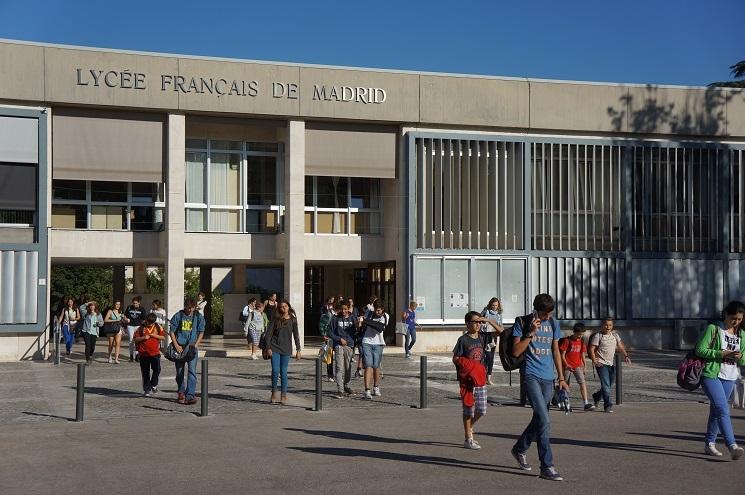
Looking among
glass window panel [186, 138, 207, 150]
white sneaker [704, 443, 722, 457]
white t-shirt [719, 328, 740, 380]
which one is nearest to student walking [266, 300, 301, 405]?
white sneaker [704, 443, 722, 457]

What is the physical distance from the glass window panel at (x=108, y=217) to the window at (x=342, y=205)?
18.3ft

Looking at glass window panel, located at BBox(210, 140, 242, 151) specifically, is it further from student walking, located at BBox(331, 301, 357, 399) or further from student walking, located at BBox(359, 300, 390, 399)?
student walking, located at BBox(359, 300, 390, 399)

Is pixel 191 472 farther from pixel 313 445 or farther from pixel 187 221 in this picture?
pixel 187 221

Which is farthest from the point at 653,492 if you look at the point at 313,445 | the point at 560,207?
the point at 560,207

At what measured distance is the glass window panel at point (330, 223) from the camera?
31.5m

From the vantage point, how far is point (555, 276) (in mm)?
31828

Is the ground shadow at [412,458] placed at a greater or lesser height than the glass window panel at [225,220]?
lesser

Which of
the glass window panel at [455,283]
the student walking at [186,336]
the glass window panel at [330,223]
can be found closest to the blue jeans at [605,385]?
the student walking at [186,336]

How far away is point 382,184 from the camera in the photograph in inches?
1261

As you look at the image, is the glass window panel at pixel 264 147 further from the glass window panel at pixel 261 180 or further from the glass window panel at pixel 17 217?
the glass window panel at pixel 17 217

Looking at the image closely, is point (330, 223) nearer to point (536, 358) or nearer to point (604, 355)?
point (604, 355)

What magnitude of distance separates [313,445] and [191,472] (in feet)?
7.42

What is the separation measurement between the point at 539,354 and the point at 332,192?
2167 centimetres

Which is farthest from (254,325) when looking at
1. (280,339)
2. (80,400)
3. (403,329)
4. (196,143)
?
(80,400)
